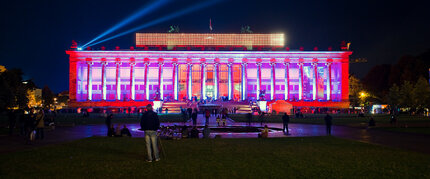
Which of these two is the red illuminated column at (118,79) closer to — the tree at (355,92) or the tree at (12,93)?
the tree at (12,93)

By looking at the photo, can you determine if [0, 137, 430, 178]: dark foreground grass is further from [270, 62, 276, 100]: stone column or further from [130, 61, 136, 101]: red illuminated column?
[130, 61, 136, 101]: red illuminated column

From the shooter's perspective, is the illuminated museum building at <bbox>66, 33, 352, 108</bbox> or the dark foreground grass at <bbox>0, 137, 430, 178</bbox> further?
the illuminated museum building at <bbox>66, 33, 352, 108</bbox>

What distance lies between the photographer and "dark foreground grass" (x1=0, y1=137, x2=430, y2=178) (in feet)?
37.9

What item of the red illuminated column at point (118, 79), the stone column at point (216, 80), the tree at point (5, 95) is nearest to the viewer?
the tree at point (5, 95)

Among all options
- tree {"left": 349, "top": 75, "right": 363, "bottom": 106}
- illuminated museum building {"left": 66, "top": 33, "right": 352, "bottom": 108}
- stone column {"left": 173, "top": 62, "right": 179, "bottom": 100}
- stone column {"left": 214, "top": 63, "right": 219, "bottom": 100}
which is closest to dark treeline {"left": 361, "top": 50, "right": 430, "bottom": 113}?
tree {"left": 349, "top": 75, "right": 363, "bottom": 106}

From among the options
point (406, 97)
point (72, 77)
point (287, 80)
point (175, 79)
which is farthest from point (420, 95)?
point (72, 77)

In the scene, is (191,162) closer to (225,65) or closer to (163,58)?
(163,58)

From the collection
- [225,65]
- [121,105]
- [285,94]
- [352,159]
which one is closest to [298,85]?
[285,94]

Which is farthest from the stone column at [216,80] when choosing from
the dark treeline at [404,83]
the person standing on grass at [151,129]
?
the person standing on grass at [151,129]

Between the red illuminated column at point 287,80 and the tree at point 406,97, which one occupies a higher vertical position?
the red illuminated column at point 287,80

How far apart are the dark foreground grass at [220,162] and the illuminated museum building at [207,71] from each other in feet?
250

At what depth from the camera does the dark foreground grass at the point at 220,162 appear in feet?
37.9

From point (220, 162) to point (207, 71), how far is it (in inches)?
3602

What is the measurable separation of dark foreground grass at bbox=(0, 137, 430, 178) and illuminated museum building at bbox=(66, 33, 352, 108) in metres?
76.1
